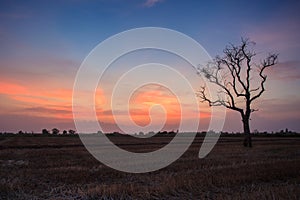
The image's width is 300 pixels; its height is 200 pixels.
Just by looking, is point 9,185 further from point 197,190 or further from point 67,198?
point 197,190

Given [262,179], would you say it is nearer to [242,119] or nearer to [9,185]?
[9,185]

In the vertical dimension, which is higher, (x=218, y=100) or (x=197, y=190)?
(x=218, y=100)

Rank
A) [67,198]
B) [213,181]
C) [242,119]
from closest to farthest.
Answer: [67,198]
[213,181]
[242,119]

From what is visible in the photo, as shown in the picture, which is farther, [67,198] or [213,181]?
[213,181]

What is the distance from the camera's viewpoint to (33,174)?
16.0 m

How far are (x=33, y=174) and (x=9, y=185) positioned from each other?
11.7ft

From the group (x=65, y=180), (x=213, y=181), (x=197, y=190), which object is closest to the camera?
(x=197, y=190)

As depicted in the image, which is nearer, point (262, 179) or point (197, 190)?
point (197, 190)

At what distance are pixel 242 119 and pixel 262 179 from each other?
29.0 meters

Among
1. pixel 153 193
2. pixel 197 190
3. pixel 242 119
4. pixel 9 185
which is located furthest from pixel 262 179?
pixel 242 119

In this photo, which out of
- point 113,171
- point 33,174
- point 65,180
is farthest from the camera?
point 113,171

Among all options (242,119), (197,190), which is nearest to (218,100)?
(242,119)

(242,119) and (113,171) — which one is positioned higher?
(242,119)

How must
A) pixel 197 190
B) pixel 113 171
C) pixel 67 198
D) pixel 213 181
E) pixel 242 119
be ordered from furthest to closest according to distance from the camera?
pixel 242 119 → pixel 113 171 → pixel 213 181 → pixel 197 190 → pixel 67 198
